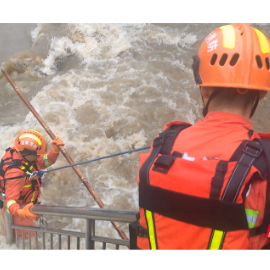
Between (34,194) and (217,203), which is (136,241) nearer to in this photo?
(217,203)

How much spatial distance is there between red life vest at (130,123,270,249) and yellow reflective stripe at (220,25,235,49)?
0.50 metres

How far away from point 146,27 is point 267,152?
31.2ft

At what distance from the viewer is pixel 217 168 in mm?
998

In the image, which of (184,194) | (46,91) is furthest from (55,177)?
(184,194)

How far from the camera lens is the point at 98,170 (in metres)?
5.38

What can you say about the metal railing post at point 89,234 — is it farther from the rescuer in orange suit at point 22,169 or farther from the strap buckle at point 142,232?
the rescuer in orange suit at point 22,169

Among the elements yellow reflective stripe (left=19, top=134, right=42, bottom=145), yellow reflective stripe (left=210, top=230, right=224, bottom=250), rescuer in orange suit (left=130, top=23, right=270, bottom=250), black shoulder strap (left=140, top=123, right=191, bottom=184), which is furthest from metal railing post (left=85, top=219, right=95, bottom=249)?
yellow reflective stripe (left=19, top=134, right=42, bottom=145)

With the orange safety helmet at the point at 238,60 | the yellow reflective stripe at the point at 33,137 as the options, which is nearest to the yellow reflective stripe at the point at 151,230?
the orange safety helmet at the point at 238,60

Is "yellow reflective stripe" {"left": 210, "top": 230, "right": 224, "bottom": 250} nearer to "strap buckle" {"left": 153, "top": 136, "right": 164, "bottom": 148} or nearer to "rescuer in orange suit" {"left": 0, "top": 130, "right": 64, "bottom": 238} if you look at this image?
"strap buckle" {"left": 153, "top": 136, "right": 164, "bottom": 148}

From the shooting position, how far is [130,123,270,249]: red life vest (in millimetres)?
972

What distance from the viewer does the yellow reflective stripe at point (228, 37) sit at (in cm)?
126

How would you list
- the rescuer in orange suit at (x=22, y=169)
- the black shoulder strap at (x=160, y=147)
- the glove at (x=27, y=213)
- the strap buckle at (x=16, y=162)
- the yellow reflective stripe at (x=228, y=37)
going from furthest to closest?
the strap buckle at (x=16, y=162)
the rescuer in orange suit at (x=22, y=169)
the glove at (x=27, y=213)
the yellow reflective stripe at (x=228, y=37)
the black shoulder strap at (x=160, y=147)

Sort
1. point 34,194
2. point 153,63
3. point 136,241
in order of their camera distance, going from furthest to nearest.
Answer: point 153,63, point 34,194, point 136,241

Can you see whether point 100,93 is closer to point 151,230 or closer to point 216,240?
point 151,230
